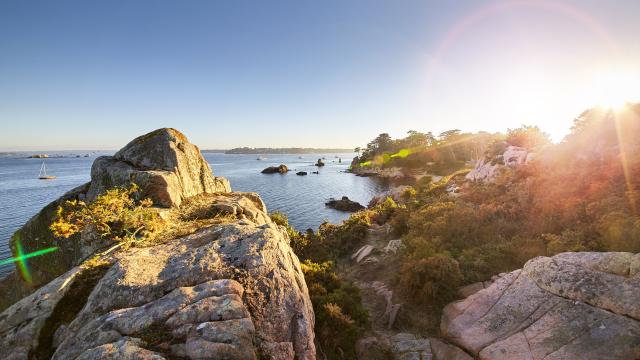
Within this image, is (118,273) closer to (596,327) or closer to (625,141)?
(596,327)

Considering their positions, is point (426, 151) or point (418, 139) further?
point (418, 139)

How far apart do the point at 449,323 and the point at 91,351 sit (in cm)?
1075

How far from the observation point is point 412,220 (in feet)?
67.5

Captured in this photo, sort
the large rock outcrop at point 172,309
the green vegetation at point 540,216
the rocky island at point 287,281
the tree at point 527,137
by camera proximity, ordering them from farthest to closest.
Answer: the tree at point 527,137
the green vegetation at point 540,216
the rocky island at point 287,281
the large rock outcrop at point 172,309

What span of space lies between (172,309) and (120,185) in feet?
27.1

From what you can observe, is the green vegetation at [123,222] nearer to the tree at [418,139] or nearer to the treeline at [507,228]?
the treeline at [507,228]

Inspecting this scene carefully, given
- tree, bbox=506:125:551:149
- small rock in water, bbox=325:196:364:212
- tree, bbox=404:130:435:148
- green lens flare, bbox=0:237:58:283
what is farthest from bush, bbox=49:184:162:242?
tree, bbox=404:130:435:148

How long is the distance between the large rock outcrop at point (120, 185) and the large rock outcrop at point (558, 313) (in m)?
12.3

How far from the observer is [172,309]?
5727mm

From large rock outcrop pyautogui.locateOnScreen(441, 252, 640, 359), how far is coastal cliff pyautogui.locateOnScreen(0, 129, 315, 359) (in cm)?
635

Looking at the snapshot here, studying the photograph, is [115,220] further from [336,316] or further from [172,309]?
[336,316]

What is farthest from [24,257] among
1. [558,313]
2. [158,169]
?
[558,313]

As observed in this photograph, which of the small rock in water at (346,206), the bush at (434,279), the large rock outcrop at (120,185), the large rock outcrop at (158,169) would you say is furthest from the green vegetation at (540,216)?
the small rock in water at (346,206)

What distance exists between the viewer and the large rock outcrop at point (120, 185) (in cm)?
1079
